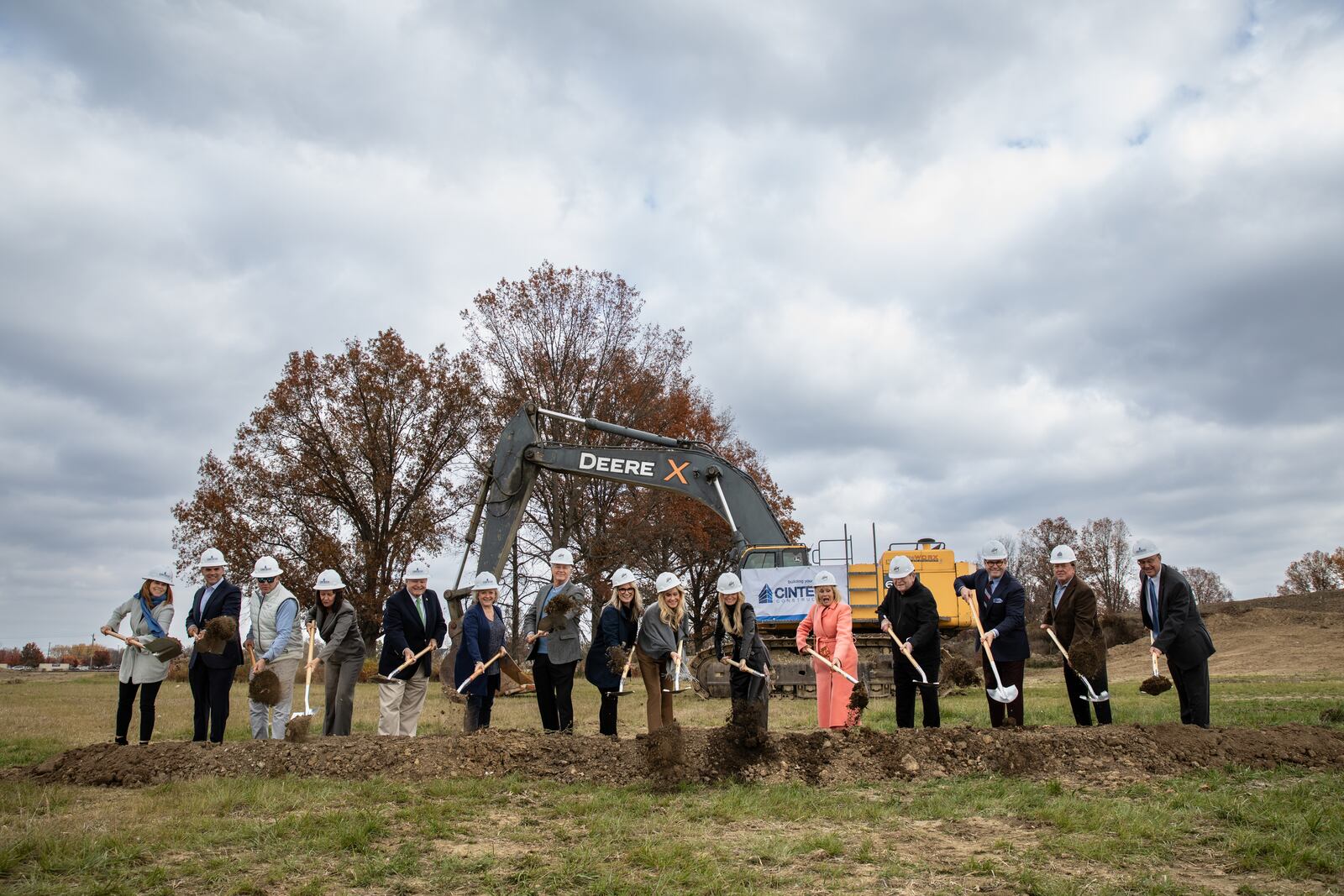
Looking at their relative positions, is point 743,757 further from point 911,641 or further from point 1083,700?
point 1083,700

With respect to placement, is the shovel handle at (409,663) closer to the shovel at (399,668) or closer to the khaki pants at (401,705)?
the shovel at (399,668)

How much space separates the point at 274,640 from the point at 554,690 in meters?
2.73

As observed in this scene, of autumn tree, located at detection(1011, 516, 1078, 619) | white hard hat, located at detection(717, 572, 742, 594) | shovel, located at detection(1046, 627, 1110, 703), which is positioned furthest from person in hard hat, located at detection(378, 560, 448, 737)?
autumn tree, located at detection(1011, 516, 1078, 619)

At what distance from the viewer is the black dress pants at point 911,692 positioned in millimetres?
9078

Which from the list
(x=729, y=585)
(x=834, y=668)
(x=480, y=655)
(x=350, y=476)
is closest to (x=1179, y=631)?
(x=834, y=668)

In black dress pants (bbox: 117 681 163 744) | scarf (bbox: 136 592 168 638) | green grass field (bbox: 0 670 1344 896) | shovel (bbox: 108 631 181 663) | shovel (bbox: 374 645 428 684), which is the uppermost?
scarf (bbox: 136 592 168 638)

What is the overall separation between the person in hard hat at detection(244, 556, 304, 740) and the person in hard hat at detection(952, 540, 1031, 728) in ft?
21.4

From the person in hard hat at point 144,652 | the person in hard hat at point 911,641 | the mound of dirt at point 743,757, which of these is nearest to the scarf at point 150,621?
the person in hard hat at point 144,652

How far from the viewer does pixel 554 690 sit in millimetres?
9562

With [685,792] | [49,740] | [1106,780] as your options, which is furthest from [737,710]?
[49,740]

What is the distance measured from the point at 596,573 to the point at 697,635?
8.83m

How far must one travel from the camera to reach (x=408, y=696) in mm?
9500

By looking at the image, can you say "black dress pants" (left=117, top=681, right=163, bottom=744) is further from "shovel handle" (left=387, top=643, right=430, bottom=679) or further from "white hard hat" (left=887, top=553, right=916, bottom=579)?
"white hard hat" (left=887, top=553, right=916, bottom=579)

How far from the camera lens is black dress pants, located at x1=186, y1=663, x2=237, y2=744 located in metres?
8.80
